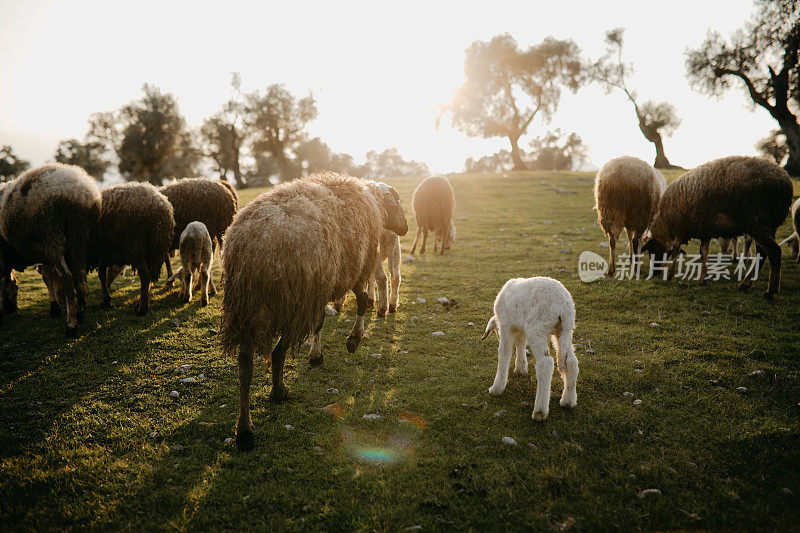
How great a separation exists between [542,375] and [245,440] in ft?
10.2

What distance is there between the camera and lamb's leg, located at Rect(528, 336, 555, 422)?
4180 mm

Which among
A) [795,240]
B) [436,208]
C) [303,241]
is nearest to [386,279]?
[303,241]

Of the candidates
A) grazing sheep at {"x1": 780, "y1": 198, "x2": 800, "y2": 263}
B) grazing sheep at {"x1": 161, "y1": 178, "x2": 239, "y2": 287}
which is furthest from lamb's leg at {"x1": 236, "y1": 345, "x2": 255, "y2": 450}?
grazing sheep at {"x1": 780, "y1": 198, "x2": 800, "y2": 263}

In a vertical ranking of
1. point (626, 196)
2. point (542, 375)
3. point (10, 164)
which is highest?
point (10, 164)

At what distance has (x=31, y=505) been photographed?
319 cm

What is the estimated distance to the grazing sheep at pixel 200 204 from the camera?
9797 millimetres

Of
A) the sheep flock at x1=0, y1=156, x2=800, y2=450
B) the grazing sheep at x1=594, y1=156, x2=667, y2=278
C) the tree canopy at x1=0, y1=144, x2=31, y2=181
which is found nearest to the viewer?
the sheep flock at x1=0, y1=156, x2=800, y2=450

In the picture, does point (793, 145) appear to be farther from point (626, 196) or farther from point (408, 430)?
point (408, 430)

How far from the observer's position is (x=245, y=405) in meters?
3.98

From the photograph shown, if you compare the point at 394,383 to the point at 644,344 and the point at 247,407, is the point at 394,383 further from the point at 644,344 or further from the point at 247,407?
the point at 644,344

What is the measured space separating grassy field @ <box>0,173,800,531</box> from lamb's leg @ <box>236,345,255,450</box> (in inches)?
5.4

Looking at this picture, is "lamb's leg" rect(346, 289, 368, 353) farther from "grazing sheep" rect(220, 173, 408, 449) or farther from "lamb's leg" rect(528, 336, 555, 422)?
"lamb's leg" rect(528, 336, 555, 422)

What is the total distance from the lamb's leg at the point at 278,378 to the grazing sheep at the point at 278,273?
0.01m

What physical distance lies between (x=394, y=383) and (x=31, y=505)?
354 cm
